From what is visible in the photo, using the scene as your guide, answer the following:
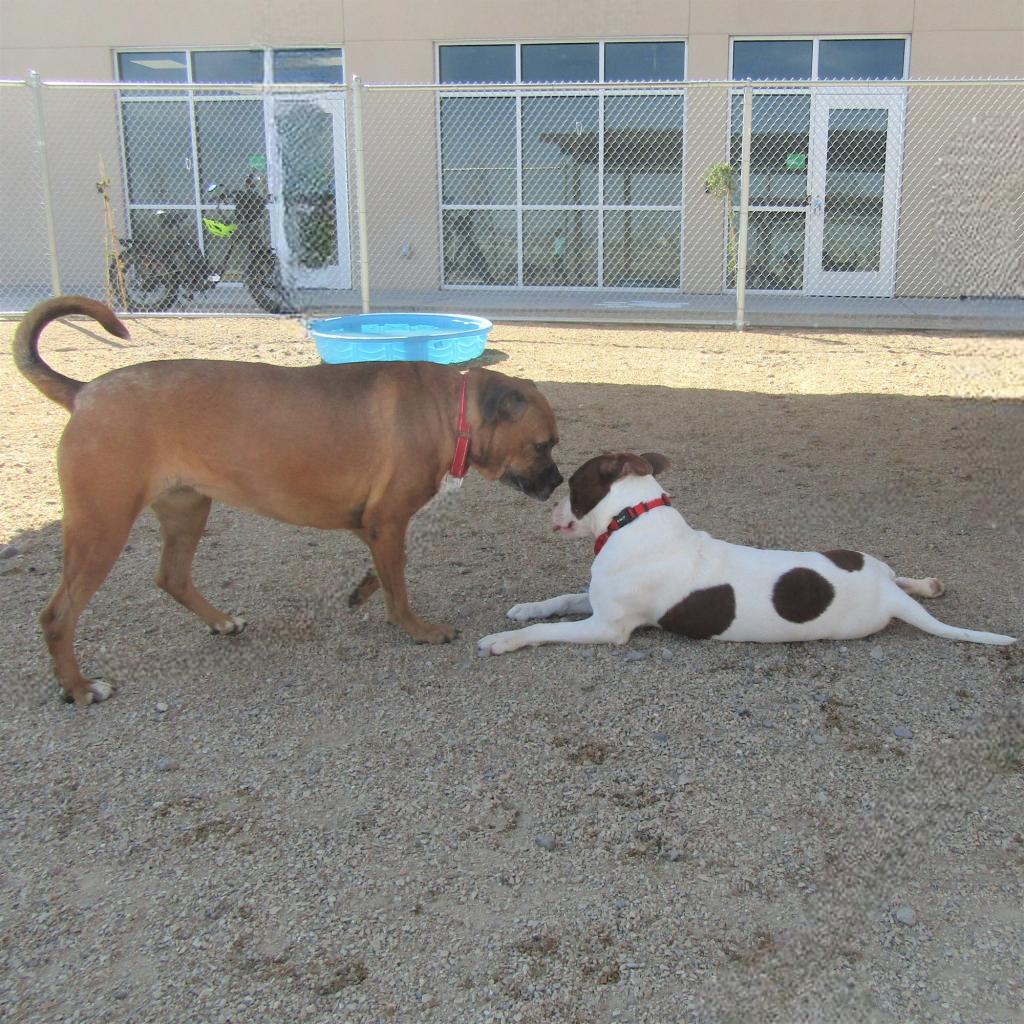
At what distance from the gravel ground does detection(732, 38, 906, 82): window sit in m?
11.8

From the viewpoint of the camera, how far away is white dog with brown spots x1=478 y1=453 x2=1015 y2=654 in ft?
13.2

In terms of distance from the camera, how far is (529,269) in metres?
16.3

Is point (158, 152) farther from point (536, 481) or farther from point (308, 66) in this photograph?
point (536, 481)

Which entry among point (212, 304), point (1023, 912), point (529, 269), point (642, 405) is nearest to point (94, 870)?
point (1023, 912)

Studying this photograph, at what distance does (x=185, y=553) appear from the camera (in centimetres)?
432

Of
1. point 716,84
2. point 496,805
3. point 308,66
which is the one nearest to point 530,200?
point 308,66

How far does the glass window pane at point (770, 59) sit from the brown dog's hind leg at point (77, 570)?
14.2m

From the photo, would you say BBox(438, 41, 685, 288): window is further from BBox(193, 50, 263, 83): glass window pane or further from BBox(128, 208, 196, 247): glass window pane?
BBox(128, 208, 196, 247): glass window pane

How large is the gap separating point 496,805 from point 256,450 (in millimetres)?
1582

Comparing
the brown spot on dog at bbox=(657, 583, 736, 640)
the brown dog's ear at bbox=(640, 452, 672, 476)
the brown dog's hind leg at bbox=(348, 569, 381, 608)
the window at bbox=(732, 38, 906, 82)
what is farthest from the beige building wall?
the brown spot on dog at bbox=(657, 583, 736, 640)

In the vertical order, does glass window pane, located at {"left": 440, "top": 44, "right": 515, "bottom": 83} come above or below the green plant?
above

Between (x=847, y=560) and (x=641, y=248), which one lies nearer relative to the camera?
(x=847, y=560)

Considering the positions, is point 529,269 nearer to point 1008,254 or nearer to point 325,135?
point 325,135

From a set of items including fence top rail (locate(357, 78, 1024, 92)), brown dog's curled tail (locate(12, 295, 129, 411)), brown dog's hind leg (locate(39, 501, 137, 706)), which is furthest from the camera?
fence top rail (locate(357, 78, 1024, 92))
